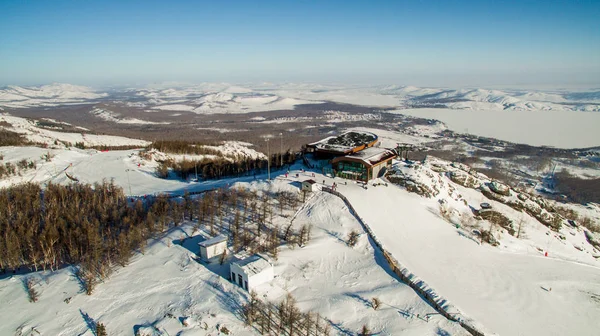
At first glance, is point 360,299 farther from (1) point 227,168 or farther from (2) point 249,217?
(1) point 227,168

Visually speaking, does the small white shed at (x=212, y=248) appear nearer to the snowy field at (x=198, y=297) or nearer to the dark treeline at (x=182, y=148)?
the snowy field at (x=198, y=297)

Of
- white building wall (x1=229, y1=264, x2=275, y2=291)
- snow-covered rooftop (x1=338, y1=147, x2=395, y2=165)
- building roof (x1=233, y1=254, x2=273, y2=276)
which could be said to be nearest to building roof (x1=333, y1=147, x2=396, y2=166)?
snow-covered rooftop (x1=338, y1=147, x2=395, y2=165)

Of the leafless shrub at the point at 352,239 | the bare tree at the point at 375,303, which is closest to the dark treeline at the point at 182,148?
the leafless shrub at the point at 352,239

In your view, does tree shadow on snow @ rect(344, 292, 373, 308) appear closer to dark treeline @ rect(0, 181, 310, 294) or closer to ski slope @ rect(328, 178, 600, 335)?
ski slope @ rect(328, 178, 600, 335)

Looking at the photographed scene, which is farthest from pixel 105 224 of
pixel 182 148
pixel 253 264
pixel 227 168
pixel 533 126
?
pixel 533 126

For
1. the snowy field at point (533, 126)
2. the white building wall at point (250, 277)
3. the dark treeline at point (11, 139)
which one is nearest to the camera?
the white building wall at point (250, 277)

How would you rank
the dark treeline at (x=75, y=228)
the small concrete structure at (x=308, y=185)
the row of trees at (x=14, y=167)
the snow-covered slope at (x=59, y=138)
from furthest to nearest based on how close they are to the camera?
the snow-covered slope at (x=59, y=138) < the row of trees at (x=14, y=167) < the small concrete structure at (x=308, y=185) < the dark treeline at (x=75, y=228)
